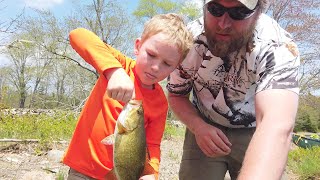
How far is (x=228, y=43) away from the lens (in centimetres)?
264

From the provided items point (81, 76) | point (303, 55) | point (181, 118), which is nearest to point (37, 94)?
point (81, 76)

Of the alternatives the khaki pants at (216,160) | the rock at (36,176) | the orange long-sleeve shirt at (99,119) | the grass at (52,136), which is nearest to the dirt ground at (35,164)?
the rock at (36,176)

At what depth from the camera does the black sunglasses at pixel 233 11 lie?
2.42 meters

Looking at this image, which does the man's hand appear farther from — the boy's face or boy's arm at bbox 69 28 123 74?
boy's arm at bbox 69 28 123 74

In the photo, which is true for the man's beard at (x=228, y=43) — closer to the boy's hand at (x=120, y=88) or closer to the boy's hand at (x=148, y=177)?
the boy's hand at (x=120, y=88)

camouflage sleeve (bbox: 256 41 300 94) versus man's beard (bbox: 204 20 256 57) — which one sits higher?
man's beard (bbox: 204 20 256 57)

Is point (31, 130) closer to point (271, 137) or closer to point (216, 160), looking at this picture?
point (216, 160)

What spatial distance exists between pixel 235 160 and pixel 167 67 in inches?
55.9

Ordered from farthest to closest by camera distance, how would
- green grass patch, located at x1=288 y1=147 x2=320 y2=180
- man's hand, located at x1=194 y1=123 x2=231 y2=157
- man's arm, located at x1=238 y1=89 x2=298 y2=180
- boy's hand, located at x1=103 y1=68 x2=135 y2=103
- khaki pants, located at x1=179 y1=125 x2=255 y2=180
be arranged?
green grass patch, located at x1=288 y1=147 x2=320 y2=180 < khaki pants, located at x1=179 y1=125 x2=255 y2=180 < man's hand, located at x1=194 y1=123 x2=231 y2=157 < boy's hand, located at x1=103 y1=68 x2=135 y2=103 < man's arm, located at x1=238 y1=89 x2=298 y2=180

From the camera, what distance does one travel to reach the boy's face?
2449 millimetres

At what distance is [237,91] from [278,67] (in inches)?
29.3

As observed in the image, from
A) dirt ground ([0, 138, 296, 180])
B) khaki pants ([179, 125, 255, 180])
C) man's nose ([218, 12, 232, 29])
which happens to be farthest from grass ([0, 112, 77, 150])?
man's nose ([218, 12, 232, 29])

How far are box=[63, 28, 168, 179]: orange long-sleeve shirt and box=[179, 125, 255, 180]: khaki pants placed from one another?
0.98 metres

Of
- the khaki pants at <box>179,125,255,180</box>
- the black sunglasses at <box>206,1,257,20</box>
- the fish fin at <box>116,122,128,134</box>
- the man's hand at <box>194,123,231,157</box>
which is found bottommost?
the khaki pants at <box>179,125,255,180</box>
